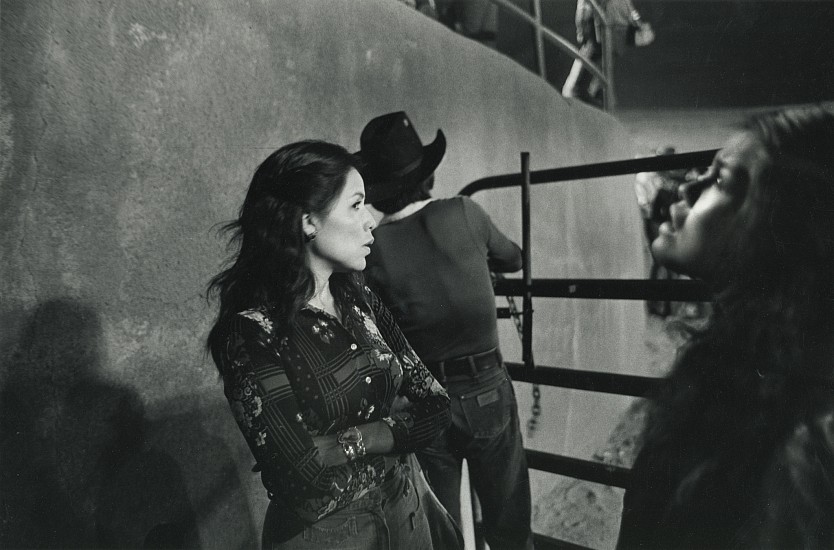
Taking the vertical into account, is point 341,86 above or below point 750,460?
above

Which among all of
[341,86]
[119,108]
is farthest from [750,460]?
[341,86]

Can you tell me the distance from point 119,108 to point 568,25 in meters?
7.67

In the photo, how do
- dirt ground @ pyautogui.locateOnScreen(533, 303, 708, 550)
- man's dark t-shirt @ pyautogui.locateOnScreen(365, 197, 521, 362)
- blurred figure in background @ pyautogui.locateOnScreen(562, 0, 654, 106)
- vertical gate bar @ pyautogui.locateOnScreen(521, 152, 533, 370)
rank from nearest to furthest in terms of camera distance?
man's dark t-shirt @ pyautogui.locateOnScreen(365, 197, 521, 362)
vertical gate bar @ pyautogui.locateOnScreen(521, 152, 533, 370)
dirt ground @ pyautogui.locateOnScreen(533, 303, 708, 550)
blurred figure in background @ pyautogui.locateOnScreen(562, 0, 654, 106)

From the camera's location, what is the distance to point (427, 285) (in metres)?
1.75

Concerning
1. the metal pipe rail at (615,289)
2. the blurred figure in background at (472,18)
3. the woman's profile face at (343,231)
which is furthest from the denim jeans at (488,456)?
the blurred figure in background at (472,18)

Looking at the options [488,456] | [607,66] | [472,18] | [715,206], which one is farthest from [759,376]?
[607,66]

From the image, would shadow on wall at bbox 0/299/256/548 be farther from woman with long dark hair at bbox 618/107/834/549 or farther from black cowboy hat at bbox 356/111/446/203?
woman with long dark hair at bbox 618/107/834/549

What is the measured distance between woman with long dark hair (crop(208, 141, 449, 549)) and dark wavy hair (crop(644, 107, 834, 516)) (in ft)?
2.12

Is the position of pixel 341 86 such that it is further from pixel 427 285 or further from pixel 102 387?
pixel 102 387

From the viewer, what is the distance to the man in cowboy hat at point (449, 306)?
1.76 metres

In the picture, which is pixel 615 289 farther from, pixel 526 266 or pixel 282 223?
pixel 282 223

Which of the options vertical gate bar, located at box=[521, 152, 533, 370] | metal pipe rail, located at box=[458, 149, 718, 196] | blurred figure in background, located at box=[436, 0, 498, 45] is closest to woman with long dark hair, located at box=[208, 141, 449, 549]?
vertical gate bar, located at box=[521, 152, 533, 370]

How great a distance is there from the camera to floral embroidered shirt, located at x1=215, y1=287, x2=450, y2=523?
1.05m

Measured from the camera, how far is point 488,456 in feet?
5.99
